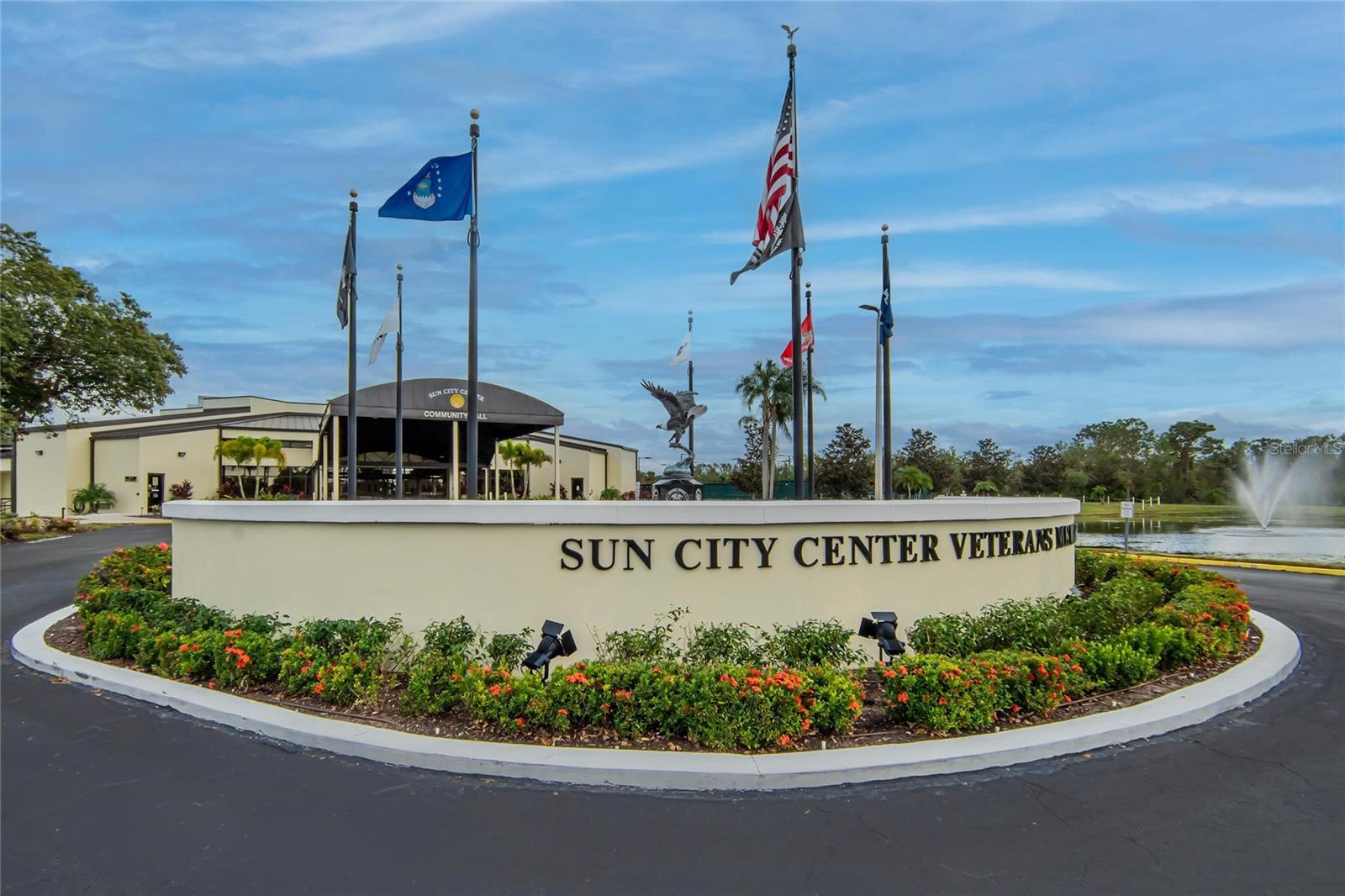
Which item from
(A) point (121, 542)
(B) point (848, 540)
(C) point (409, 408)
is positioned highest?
(C) point (409, 408)

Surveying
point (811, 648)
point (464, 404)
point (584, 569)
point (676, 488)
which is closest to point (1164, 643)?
point (811, 648)

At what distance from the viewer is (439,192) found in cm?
1348

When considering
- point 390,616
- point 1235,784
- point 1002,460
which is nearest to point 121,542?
point 390,616

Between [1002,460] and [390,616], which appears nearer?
[390,616]

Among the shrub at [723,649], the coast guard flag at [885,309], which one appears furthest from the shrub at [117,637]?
the coast guard flag at [885,309]

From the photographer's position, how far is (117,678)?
7.90 m

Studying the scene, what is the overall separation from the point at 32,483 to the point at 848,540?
54.0m

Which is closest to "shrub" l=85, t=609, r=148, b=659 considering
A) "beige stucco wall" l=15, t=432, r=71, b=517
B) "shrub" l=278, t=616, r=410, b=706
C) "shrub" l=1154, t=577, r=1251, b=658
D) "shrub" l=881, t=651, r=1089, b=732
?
"shrub" l=278, t=616, r=410, b=706

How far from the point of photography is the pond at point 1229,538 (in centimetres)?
2188

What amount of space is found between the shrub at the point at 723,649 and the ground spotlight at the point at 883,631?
0.98 metres

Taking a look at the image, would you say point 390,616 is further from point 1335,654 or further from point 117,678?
point 1335,654

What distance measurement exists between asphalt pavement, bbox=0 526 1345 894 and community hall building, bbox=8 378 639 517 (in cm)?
2866

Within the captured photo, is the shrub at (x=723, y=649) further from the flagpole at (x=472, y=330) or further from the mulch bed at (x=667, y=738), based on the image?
the flagpole at (x=472, y=330)

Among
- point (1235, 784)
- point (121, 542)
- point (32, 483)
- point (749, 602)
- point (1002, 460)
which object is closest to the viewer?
point (1235, 784)
